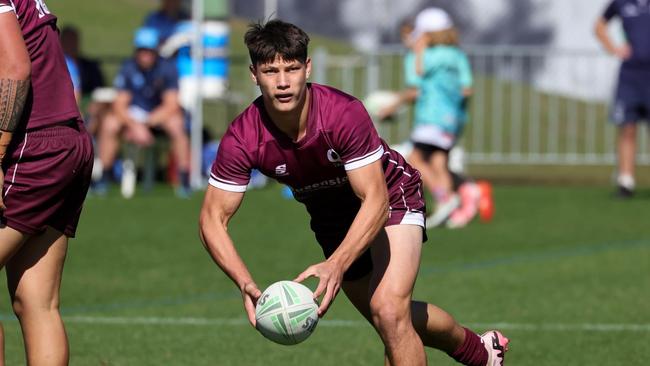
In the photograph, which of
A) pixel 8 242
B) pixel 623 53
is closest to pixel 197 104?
pixel 623 53

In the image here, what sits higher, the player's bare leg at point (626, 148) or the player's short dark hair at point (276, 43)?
the player's short dark hair at point (276, 43)

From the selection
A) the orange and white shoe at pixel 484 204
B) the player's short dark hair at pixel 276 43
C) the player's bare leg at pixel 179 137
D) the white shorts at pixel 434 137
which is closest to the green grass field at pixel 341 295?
the orange and white shoe at pixel 484 204

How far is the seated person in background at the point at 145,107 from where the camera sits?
57.7 ft

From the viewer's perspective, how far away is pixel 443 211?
560 inches

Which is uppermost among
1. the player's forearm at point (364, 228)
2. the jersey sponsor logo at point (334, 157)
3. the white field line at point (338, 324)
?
the jersey sponsor logo at point (334, 157)

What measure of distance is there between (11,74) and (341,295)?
17.1ft

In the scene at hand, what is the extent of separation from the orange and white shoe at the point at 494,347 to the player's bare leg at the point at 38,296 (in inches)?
86.7

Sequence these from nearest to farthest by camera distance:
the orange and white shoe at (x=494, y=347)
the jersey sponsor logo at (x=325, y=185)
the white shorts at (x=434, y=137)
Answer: the jersey sponsor logo at (x=325, y=185)
the orange and white shoe at (x=494, y=347)
the white shorts at (x=434, y=137)

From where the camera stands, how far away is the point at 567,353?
7.88 meters

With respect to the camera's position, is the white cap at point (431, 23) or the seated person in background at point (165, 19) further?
the seated person in background at point (165, 19)

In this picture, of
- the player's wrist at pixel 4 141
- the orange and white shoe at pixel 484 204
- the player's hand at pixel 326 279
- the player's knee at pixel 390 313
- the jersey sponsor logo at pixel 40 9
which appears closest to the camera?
the player's wrist at pixel 4 141

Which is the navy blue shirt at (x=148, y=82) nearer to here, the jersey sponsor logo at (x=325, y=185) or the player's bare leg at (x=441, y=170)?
the player's bare leg at (x=441, y=170)

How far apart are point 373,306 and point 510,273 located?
5208 mm

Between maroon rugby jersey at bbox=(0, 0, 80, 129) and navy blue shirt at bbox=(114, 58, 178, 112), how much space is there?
1185 centimetres
